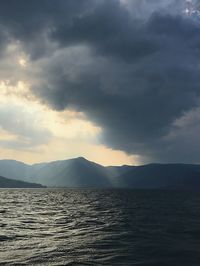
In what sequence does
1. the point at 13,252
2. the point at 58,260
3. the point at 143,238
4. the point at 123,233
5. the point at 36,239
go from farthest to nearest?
the point at 123,233, the point at 143,238, the point at 36,239, the point at 13,252, the point at 58,260

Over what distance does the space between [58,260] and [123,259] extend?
15.7 feet

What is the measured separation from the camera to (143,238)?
36844 millimetres

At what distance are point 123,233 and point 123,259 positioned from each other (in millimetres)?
14818

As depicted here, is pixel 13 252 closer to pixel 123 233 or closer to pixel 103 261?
pixel 103 261

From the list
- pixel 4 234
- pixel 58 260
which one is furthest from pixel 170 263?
pixel 4 234

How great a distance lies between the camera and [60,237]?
→ 35.8 metres

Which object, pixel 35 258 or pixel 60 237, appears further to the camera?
pixel 60 237

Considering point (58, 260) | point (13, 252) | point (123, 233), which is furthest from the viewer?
point (123, 233)

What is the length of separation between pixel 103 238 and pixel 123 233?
5081 mm

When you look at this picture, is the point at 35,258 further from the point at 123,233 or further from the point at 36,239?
the point at 123,233

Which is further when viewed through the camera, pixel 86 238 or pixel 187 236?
pixel 187 236

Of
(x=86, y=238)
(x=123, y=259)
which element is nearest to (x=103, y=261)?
(x=123, y=259)

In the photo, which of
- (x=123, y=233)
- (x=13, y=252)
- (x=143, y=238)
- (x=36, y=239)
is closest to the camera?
(x=13, y=252)

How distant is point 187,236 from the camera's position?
3853 centimetres
